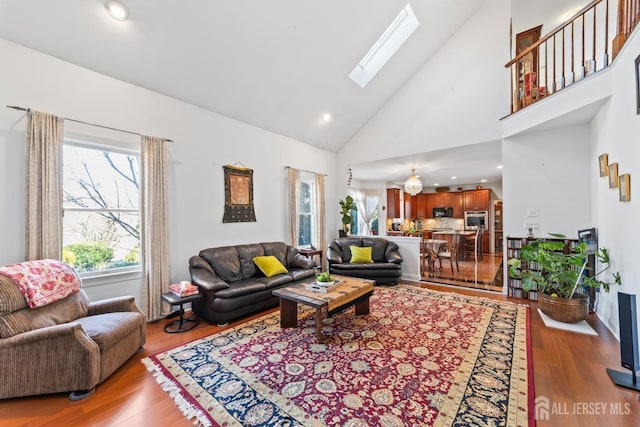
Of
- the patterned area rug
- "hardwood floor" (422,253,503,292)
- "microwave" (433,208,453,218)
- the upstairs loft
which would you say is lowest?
"hardwood floor" (422,253,503,292)

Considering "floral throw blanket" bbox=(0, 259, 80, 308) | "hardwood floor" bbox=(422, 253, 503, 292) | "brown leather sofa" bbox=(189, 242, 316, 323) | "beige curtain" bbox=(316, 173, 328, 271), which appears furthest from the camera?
"beige curtain" bbox=(316, 173, 328, 271)

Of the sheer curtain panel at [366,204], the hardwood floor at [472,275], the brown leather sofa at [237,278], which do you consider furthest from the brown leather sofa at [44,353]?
the sheer curtain panel at [366,204]

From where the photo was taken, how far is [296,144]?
5.75 m

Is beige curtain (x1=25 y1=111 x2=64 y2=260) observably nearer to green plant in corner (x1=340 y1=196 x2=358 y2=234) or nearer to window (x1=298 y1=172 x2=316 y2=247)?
window (x1=298 y1=172 x2=316 y2=247)

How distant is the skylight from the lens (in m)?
4.51

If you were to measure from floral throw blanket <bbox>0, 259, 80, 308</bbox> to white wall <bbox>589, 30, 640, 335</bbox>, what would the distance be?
5.21 metres

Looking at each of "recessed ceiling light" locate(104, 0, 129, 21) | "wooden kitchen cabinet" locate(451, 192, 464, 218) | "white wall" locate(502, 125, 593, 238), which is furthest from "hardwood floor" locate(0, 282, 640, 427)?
"wooden kitchen cabinet" locate(451, 192, 464, 218)

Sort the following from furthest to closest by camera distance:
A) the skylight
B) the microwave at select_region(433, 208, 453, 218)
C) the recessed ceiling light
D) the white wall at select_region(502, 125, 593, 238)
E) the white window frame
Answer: the microwave at select_region(433, 208, 453, 218) → the skylight → the white wall at select_region(502, 125, 593, 238) → the white window frame → the recessed ceiling light

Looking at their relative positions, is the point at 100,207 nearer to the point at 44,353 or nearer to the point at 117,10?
the point at 44,353

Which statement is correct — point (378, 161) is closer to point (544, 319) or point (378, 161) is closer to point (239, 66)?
point (239, 66)

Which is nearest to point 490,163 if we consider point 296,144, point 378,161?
point 378,161

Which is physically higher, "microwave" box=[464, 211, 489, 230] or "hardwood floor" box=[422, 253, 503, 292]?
"microwave" box=[464, 211, 489, 230]

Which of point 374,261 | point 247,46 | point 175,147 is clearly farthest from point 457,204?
point 175,147

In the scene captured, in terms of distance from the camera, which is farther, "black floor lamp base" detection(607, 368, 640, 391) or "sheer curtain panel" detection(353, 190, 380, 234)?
"sheer curtain panel" detection(353, 190, 380, 234)
